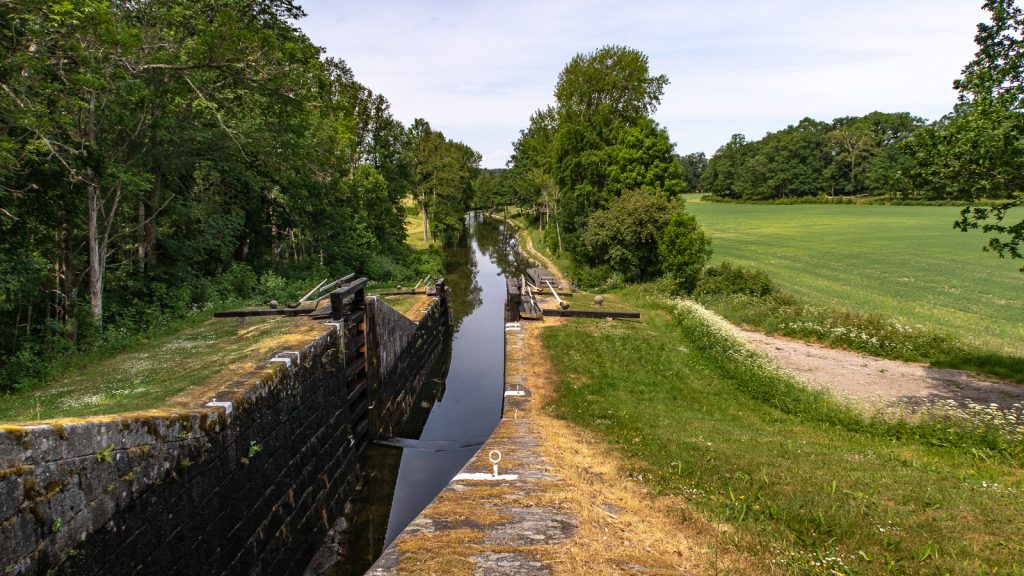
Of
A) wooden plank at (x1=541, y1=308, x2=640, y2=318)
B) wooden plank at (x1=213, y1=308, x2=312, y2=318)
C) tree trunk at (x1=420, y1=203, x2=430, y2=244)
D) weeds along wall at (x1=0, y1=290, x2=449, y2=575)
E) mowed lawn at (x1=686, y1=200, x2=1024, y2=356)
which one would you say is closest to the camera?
weeds along wall at (x1=0, y1=290, x2=449, y2=575)

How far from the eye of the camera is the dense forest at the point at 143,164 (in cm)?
925

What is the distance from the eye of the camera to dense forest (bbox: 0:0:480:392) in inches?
364

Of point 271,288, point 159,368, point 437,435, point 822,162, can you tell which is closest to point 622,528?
point 159,368

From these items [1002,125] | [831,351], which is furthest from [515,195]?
[1002,125]

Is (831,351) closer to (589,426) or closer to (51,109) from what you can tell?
(589,426)

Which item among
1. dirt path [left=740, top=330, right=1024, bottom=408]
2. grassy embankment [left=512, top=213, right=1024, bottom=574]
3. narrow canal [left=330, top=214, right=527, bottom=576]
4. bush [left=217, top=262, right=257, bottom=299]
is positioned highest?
bush [left=217, top=262, right=257, bottom=299]

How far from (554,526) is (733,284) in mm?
21728

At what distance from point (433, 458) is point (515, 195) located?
76037mm

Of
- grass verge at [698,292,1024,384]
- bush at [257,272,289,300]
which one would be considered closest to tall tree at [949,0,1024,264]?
grass verge at [698,292,1024,384]

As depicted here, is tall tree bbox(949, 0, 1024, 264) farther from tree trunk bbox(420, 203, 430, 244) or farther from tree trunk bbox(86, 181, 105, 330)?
tree trunk bbox(420, 203, 430, 244)

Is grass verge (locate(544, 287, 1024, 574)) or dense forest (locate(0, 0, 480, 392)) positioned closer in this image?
grass verge (locate(544, 287, 1024, 574))

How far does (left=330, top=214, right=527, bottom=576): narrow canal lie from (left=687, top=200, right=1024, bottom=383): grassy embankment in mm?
11454

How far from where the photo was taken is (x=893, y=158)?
8656 cm

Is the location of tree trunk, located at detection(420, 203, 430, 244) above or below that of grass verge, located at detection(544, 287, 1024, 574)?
above
